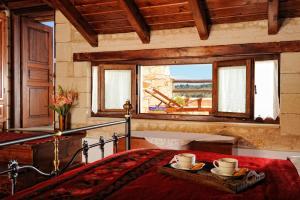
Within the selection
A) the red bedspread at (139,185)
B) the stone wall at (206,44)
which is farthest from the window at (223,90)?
the red bedspread at (139,185)

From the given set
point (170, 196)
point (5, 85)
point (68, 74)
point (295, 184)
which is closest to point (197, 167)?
point (170, 196)

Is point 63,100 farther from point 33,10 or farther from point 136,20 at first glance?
point 33,10

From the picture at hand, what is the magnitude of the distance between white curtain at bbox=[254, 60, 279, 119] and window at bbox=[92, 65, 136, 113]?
2012 mm

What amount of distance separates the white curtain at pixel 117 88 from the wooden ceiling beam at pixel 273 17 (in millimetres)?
2314

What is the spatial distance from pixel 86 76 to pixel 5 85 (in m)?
1.65

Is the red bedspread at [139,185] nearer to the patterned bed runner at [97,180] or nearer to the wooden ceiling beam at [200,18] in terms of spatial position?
the patterned bed runner at [97,180]

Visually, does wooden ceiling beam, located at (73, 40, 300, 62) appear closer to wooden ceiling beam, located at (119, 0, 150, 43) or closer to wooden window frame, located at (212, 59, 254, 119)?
wooden window frame, located at (212, 59, 254, 119)

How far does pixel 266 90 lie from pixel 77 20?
305cm

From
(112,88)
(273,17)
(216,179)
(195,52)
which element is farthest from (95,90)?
(216,179)

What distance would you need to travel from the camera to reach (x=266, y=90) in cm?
436

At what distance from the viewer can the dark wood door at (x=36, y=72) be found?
6027mm

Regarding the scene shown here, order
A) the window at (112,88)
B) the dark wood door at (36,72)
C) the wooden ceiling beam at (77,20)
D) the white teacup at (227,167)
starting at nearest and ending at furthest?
the white teacup at (227,167)
the wooden ceiling beam at (77,20)
the window at (112,88)
the dark wood door at (36,72)

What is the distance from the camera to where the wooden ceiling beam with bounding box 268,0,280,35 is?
3.74m

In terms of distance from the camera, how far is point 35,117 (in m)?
6.34
